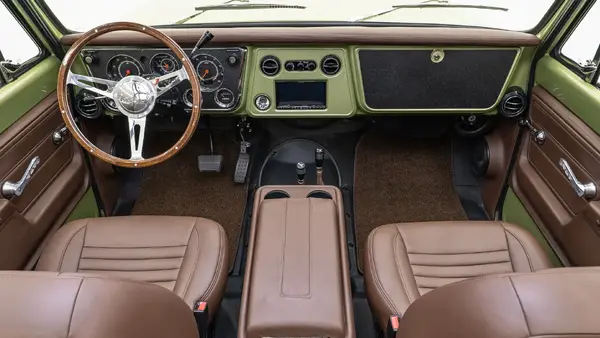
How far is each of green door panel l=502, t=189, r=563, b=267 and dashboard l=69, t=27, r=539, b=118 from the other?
412 mm

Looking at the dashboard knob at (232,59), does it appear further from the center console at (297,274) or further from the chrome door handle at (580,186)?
the chrome door handle at (580,186)

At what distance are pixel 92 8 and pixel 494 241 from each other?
1.96 meters

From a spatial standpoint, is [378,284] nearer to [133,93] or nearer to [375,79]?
[375,79]

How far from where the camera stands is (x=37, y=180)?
1812 millimetres

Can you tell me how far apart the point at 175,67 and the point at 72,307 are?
58.4 inches

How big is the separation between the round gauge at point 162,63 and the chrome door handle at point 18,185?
1.99ft

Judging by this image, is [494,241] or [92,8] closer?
[494,241]

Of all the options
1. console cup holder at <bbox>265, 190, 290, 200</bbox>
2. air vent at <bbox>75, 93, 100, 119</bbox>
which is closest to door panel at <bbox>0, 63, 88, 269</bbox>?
air vent at <bbox>75, 93, 100, 119</bbox>

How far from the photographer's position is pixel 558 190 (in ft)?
5.82

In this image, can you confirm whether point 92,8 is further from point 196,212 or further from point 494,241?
point 494,241

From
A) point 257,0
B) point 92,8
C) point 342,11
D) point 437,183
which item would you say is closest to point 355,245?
point 437,183

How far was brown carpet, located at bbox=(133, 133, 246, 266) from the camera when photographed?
247 cm

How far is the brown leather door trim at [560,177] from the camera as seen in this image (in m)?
1.55

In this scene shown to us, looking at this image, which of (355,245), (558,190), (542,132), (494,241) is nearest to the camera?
(494,241)
